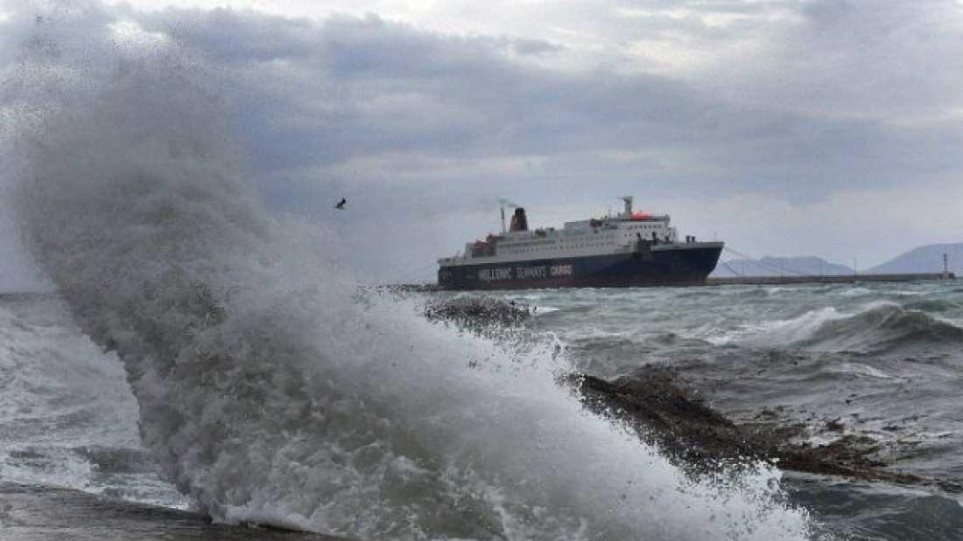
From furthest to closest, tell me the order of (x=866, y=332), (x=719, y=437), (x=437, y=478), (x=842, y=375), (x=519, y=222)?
1. (x=519, y=222)
2. (x=866, y=332)
3. (x=842, y=375)
4. (x=719, y=437)
5. (x=437, y=478)

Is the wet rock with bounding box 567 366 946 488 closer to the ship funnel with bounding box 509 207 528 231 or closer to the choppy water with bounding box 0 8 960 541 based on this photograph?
the choppy water with bounding box 0 8 960 541

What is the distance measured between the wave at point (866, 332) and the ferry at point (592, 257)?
193 feet

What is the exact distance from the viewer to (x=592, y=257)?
88625 mm

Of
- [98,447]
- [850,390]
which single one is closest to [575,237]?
[850,390]

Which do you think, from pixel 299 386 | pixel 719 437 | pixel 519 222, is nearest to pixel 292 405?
pixel 299 386

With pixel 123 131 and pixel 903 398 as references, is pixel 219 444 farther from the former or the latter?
pixel 903 398

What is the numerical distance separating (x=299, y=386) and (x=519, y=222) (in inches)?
3999

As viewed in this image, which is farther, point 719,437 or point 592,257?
point 592,257

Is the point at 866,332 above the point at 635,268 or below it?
below

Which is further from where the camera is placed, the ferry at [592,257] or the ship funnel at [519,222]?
the ship funnel at [519,222]

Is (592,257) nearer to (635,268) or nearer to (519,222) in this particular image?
(635,268)

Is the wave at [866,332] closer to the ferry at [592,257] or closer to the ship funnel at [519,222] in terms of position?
the ferry at [592,257]

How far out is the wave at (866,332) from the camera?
21734mm

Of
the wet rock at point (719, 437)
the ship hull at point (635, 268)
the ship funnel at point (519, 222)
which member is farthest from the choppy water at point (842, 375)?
the ship funnel at point (519, 222)
